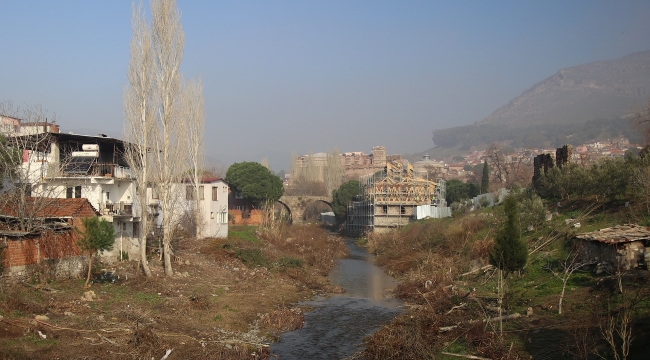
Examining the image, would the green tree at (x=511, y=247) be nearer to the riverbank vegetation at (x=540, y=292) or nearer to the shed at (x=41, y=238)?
the riverbank vegetation at (x=540, y=292)

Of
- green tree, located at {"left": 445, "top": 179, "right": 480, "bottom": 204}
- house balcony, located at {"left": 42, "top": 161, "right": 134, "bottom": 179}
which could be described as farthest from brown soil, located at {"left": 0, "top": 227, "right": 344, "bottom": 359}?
green tree, located at {"left": 445, "top": 179, "right": 480, "bottom": 204}

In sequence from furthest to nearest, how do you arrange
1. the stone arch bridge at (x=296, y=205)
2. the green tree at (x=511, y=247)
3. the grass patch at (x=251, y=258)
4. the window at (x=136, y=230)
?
the stone arch bridge at (x=296, y=205), the grass patch at (x=251, y=258), the window at (x=136, y=230), the green tree at (x=511, y=247)

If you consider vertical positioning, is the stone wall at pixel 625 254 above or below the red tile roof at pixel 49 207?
below

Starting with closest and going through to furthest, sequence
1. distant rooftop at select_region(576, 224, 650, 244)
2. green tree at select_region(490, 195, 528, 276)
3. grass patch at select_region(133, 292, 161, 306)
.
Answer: green tree at select_region(490, 195, 528, 276)
distant rooftop at select_region(576, 224, 650, 244)
grass patch at select_region(133, 292, 161, 306)

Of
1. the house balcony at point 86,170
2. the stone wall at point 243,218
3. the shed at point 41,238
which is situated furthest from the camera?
the stone wall at point 243,218

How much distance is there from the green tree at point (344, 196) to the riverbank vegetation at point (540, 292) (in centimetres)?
3679

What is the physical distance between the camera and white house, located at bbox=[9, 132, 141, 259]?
2544cm

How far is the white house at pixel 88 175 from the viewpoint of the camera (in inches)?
1001

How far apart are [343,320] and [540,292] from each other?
6706 mm

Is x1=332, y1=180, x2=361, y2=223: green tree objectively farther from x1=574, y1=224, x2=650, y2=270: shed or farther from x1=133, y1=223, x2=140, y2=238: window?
x1=574, y1=224, x2=650, y2=270: shed

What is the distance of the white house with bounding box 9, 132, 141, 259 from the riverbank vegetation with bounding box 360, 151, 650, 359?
13257mm

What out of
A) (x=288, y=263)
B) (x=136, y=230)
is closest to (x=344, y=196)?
(x=288, y=263)

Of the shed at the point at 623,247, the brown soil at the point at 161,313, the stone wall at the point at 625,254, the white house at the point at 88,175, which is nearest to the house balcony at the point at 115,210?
the white house at the point at 88,175

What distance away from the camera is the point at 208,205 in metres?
40.5
